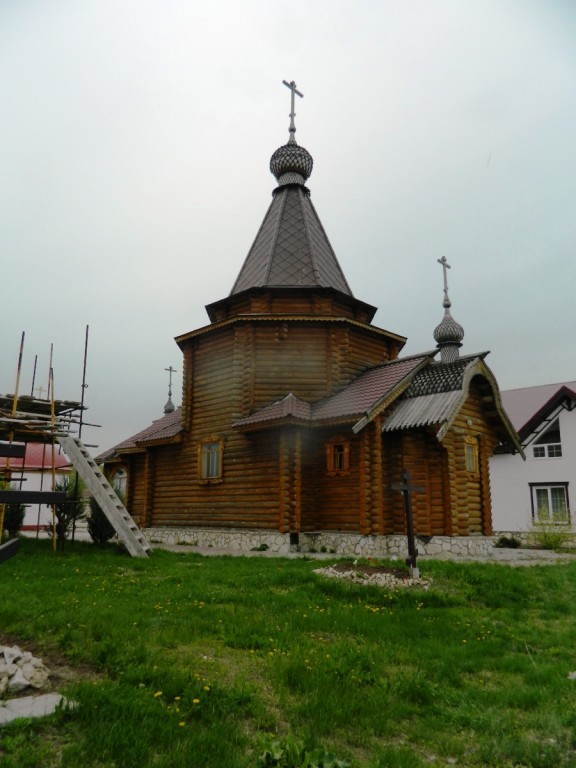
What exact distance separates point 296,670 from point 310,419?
1015 cm

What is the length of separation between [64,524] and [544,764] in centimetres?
1234

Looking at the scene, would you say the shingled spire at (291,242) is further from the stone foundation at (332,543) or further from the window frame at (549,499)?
the window frame at (549,499)

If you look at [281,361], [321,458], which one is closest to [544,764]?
[321,458]

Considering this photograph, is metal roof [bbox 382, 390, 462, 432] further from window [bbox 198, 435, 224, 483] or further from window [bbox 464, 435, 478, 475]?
window [bbox 198, 435, 224, 483]

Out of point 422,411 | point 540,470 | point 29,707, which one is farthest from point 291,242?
point 29,707

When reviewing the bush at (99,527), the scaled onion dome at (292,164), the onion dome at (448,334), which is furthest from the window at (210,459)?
the onion dome at (448,334)

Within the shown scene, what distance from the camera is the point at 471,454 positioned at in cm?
1520

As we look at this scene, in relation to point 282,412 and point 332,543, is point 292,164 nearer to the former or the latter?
point 282,412

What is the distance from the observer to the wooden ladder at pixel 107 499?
12195 millimetres

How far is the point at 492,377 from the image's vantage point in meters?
15.0

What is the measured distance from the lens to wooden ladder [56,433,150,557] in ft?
40.0

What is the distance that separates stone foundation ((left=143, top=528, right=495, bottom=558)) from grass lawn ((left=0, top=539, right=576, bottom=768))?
485 centimetres

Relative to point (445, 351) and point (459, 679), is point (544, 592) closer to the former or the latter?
point (459, 679)

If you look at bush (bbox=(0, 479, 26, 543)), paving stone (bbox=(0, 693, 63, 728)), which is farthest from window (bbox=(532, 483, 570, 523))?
paving stone (bbox=(0, 693, 63, 728))
